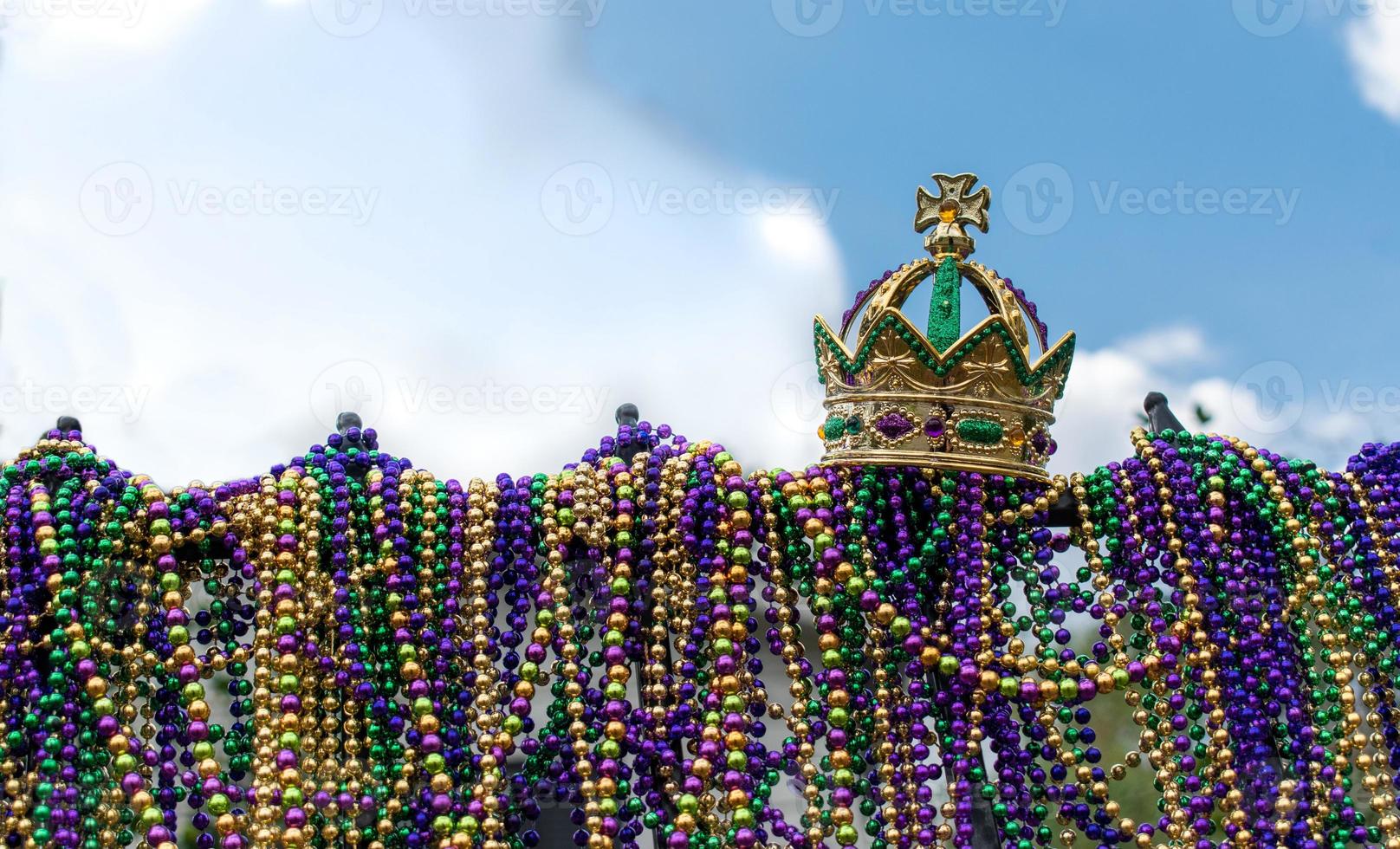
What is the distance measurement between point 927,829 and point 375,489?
25.7 inches

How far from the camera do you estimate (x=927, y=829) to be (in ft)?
4.33

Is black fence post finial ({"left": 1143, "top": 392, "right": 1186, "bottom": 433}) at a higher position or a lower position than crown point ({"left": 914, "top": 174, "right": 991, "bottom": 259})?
lower

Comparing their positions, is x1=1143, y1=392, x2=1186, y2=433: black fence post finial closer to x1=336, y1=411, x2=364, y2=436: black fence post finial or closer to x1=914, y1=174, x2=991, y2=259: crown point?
x1=914, y1=174, x2=991, y2=259: crown point

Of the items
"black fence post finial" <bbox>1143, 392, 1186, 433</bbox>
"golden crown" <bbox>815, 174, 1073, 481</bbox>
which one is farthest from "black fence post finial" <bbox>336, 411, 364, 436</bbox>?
"black fence post finial" <bbox>1143, 392, 1186, 433</bbox>

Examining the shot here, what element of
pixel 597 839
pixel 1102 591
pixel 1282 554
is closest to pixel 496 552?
pixel 597 839

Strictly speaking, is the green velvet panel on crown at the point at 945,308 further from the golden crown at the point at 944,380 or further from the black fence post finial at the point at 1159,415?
the black fence post finial at the point at 1159,415

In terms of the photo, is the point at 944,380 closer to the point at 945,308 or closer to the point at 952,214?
the point at 945,308

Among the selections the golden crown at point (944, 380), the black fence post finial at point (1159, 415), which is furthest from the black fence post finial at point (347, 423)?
the black fence post finial at point (1159, 415)

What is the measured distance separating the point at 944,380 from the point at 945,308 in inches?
3.7

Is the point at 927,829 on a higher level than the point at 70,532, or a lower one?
lower

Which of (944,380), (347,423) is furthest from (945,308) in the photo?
(347,423)

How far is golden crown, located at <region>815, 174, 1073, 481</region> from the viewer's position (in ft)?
4.55

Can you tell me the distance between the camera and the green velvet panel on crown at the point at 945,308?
143 cm

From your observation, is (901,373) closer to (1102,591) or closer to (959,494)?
(959,494)
